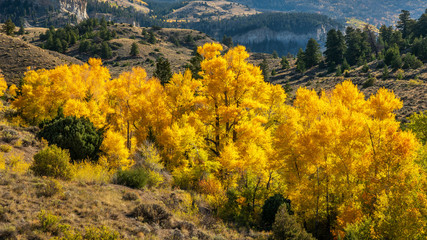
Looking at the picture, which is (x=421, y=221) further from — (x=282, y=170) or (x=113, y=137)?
(x=113, y=137)

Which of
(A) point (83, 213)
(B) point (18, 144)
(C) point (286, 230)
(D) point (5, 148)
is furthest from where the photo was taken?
(B) point (18, 144)

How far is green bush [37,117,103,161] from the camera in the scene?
21.6 m

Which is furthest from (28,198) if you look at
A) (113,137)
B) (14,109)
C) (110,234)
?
(14,109)

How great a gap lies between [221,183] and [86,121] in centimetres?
1362

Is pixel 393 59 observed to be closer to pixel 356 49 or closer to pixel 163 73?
pixel 356 49

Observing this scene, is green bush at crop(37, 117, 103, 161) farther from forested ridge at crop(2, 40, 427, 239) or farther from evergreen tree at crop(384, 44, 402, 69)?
evergreen tree at crop(384, 44, 402, 69)

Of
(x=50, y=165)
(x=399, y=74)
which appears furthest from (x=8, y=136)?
(x=399, y=74)

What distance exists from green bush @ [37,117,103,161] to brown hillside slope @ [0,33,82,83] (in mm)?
53428

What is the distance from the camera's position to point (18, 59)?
7100cm

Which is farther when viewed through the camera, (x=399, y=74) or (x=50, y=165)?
(x=399, y=74)

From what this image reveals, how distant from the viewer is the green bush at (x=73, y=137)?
70.9 ft

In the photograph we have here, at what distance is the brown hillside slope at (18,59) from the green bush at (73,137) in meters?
53.4

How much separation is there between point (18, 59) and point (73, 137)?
216ft

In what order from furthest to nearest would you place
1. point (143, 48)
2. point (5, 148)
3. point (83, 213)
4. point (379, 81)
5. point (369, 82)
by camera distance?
point (143, 48) < point (379, 81) < point (369, 82) < point (5, 148) < point (83, 213)
